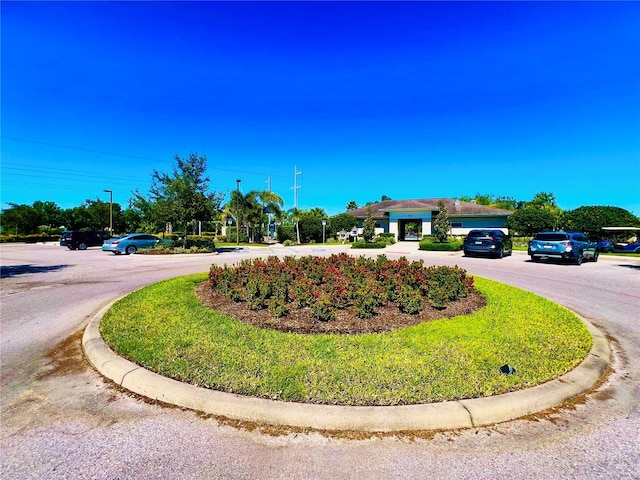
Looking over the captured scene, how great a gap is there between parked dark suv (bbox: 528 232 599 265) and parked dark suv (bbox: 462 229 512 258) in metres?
2.27

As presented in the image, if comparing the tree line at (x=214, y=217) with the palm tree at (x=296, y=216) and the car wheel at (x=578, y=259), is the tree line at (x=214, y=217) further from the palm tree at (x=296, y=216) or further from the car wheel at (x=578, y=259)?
the car wheel at (x=578, y=259)

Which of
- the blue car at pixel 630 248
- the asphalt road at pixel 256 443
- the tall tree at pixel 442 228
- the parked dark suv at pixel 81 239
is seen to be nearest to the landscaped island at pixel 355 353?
A: the asphalt road at pixel 256 443

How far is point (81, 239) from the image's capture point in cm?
2656

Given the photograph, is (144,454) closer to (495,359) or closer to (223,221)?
(495,359)

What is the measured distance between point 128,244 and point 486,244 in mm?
22316

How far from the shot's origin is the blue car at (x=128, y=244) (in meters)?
20.9

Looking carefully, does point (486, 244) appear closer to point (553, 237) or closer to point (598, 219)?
point (553, 237)

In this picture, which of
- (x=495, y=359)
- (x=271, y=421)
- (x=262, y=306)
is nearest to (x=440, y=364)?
(x=495, y=359)

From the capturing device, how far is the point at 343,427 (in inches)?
103

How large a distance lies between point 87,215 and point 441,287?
62151mm

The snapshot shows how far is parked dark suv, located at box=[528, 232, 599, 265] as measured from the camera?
1513 centimetres

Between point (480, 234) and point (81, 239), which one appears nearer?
point (480, 234)

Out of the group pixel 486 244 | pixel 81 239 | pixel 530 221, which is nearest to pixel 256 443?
pixel 486 244

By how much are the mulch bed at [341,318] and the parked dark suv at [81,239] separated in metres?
26.1
